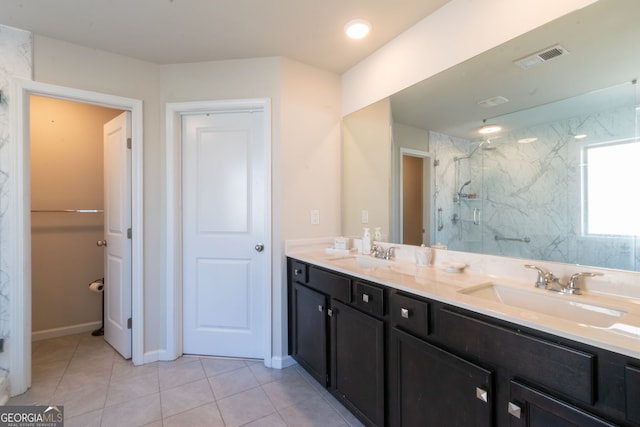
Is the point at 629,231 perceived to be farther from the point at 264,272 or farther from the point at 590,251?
the point at 264,272

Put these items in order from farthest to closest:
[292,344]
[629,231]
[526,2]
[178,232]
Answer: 1. [178,232]
2. [292,344]
3. [526,2]
4. [629,231]

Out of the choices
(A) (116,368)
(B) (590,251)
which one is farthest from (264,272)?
(B) (590,251)

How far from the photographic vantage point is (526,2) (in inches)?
54.0

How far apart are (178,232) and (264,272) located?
0.81 metres

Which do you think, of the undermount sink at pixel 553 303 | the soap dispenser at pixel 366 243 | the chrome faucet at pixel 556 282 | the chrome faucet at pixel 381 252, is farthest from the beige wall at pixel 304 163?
the chrome faucet at pixel 556 282

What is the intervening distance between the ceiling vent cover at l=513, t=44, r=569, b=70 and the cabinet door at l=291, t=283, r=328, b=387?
167cm

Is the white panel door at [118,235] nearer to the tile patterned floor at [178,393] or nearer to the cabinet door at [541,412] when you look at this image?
the tile patterned floor at [178,393]

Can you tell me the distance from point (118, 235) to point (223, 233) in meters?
0.94

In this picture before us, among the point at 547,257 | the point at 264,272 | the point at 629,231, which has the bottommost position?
the point at 264,272

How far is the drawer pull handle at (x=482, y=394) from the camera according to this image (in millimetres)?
1014

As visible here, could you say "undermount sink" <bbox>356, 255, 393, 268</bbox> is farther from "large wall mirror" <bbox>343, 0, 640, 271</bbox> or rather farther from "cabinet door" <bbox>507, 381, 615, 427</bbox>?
"cabinet door" <bbox>507, 381, 615, 427</bbox>

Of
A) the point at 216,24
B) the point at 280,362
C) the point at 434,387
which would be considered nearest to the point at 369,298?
the point at 434,387

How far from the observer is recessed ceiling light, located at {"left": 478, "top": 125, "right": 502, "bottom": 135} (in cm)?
159

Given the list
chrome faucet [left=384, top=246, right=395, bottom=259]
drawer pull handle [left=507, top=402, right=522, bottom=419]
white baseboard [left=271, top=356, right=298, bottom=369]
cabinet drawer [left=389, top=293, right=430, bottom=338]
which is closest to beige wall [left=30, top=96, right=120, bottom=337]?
white baseboard [left=271, top=356, right=298, bottom=369]
